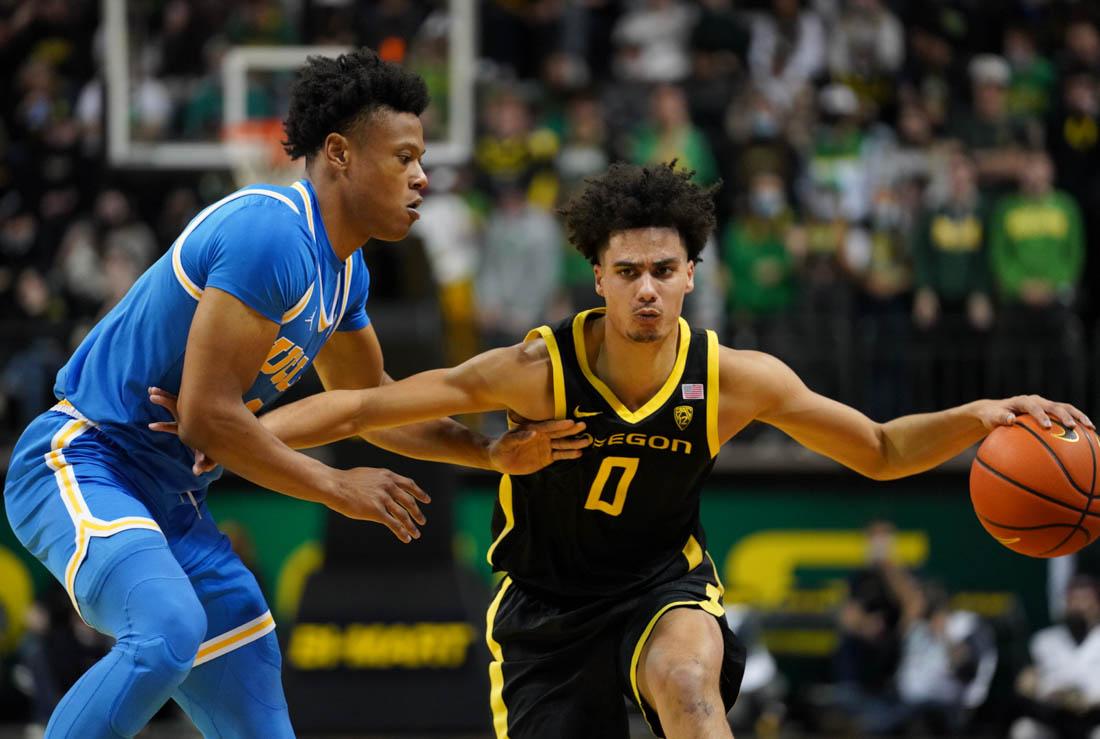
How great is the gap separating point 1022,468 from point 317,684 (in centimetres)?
591

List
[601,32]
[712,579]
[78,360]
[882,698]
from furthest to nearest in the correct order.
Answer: [601,32] → [882,698] → [712,579] → [78,360]

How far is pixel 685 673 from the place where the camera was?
4.81 m

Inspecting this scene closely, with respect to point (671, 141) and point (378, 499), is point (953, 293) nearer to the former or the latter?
point (671, 141)

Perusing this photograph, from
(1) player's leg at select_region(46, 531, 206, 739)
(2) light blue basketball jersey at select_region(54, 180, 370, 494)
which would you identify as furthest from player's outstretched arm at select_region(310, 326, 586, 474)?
(1) player's leg at select_region(46, 531, 206, 739)

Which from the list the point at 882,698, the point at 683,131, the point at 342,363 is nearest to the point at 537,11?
the point at 683,131

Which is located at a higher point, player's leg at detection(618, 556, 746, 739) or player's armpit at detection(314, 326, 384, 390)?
player's armpit at detection(314, 326, 384, 390)

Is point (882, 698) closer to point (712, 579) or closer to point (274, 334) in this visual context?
point (712, 579)

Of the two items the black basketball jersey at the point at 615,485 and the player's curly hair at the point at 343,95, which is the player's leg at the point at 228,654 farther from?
the player's curly hair at the point at 343,95

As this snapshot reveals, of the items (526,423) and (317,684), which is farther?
(317,684)

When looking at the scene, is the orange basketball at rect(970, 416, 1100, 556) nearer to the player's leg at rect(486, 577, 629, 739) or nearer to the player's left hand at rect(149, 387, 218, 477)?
the player's leg at rect(486, 577, 629, 739)

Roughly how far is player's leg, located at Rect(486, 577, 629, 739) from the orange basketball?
1303 mm

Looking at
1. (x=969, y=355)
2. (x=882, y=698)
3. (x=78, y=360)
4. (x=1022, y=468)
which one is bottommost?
(x=882, y=698)

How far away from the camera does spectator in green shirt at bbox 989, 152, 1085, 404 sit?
12.4m

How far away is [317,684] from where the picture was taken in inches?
393
